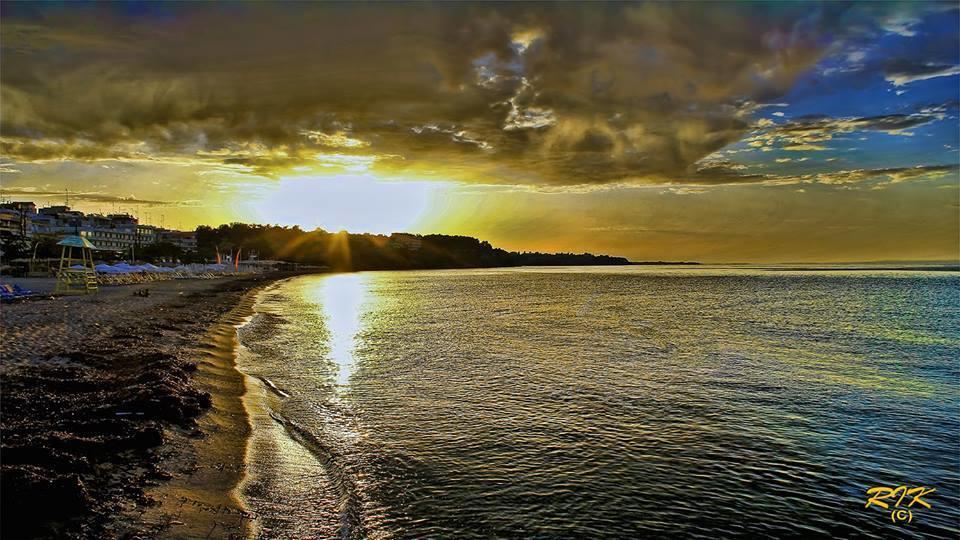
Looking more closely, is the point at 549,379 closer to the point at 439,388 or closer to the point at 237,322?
the point at 439,388

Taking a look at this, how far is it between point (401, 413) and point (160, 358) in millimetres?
9665

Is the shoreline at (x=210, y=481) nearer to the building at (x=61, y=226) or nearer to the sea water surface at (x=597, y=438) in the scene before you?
the sea water surface at (x=597, y=438)

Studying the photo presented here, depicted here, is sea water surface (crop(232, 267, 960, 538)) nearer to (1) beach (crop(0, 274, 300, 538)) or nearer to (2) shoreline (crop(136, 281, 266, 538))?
(2) shoreline (crop(136, 281, 266, 538))

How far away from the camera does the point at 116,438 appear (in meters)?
10.6

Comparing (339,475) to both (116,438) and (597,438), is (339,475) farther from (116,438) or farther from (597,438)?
(597,438)

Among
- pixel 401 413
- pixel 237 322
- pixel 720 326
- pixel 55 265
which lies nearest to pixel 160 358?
pixel 401 413

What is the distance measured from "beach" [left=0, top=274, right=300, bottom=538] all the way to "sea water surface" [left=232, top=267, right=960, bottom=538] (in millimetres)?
869

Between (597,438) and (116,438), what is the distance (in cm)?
1130

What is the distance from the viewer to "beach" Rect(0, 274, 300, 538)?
25.3ft

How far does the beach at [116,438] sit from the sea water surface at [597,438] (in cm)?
87

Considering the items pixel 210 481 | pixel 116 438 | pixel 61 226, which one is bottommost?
pixel 210 481
